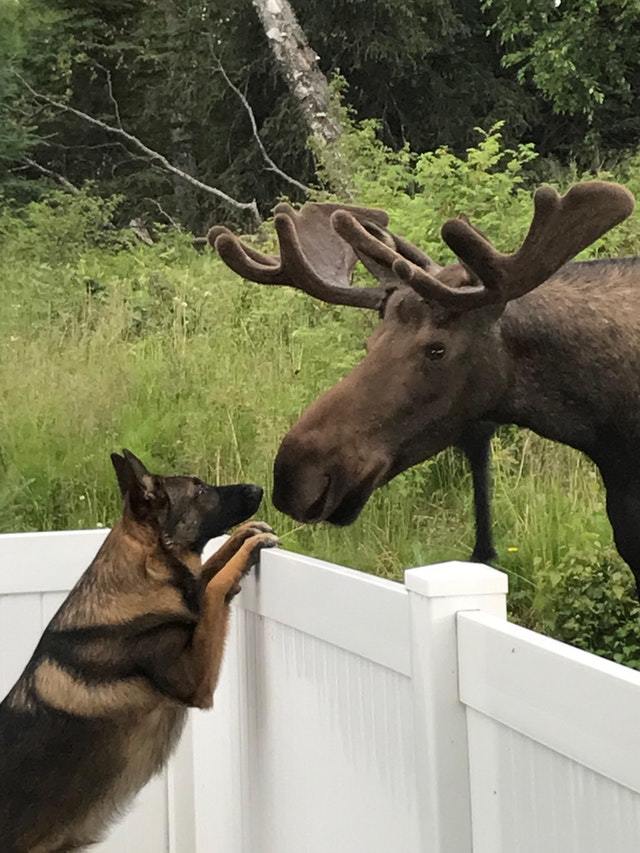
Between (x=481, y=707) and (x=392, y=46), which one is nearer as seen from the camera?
(x=481, y=707)

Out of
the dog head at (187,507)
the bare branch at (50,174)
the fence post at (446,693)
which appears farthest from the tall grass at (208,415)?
the fence post at (446,693)

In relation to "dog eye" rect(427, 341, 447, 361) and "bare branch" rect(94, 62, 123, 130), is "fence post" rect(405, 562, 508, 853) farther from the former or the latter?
"bare branch" rect(94, 62, 123, 130)

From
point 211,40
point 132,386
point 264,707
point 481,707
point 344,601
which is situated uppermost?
point 211,40

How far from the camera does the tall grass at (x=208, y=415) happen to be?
254 centimetres

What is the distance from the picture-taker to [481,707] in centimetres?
117

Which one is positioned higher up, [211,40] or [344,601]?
[211,40]

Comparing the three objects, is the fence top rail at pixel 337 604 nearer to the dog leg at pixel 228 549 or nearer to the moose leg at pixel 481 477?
the dog leg at pixel 228 549

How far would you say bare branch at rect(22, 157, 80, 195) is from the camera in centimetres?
550

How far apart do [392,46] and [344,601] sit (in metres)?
4.40

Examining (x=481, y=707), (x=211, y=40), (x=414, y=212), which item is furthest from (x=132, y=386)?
(x=481, y=707)

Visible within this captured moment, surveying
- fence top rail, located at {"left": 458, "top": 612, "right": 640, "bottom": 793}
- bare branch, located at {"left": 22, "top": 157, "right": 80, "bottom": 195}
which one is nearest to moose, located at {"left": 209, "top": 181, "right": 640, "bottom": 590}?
fence top rail, located at {"left": 458, "top": 612, "right": 640, "bottom": 793}

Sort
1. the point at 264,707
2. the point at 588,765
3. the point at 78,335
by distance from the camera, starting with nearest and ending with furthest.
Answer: the point at 588,765 < the point at 264,707 < the point at 78,335

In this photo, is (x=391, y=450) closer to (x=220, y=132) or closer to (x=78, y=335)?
(x=78, y=335)

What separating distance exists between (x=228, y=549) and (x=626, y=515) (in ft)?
2.40
